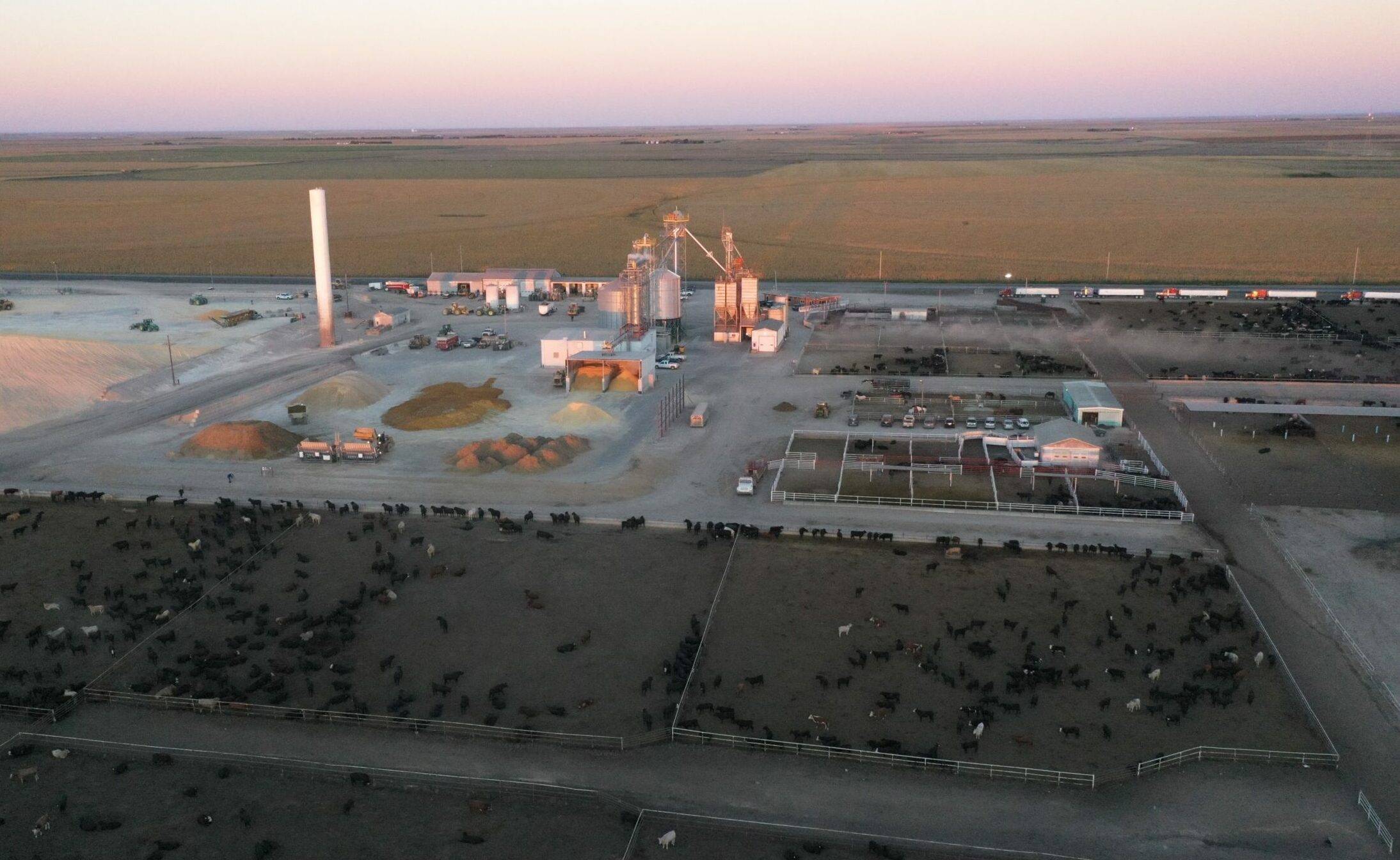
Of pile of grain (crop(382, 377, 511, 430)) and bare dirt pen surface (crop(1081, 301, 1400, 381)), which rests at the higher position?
bare dirt pen surface (crop(1081, 301, 1400, 381))

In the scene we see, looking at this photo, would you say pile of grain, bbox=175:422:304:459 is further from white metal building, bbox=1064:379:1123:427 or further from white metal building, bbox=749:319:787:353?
white metal building, bbox=1064:379:1123:427

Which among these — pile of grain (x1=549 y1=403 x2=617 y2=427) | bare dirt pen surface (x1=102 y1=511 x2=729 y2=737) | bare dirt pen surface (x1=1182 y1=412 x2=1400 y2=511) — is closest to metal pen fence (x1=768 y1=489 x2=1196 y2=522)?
bare dirt pen surface (x1=1182 y1=412 x2=1400 y2=511)

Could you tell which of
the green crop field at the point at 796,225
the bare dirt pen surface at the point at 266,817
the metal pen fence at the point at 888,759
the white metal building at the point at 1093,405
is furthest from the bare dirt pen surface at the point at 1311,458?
the green crop field at the point at 796,225

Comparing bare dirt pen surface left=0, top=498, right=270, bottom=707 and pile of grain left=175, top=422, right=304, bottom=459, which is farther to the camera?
pile of grain left=175, top=422, right=304, bottom=459

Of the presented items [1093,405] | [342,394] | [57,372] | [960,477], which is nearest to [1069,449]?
[960,477]

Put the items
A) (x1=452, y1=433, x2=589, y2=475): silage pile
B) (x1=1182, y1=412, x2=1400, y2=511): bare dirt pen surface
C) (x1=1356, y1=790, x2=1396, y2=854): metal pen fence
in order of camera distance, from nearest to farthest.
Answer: (x1=1356, y1=790, x2=1396, y2=854): metal pen fence
(x1=1182, y1=412, x2=1400, y2=511): bare dirt pen surface
(x1=452, y1=433, x2=589, y2=475): silage pile

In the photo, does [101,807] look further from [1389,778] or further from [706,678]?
[1389,778]

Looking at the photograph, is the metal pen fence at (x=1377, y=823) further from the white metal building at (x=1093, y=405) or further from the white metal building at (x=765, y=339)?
the white metal building at (x=765, y=339)
